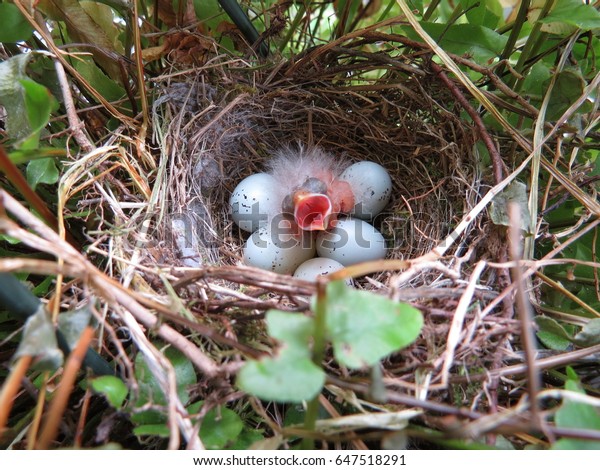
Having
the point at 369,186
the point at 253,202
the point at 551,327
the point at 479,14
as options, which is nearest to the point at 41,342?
the point at 551,327

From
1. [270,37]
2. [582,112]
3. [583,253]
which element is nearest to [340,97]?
[270,37]

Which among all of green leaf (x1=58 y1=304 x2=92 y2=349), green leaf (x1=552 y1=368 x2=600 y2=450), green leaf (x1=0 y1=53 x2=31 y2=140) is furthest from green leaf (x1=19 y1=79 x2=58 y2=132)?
green leaf (x1=552 y1=368 x2=600 y2=450)

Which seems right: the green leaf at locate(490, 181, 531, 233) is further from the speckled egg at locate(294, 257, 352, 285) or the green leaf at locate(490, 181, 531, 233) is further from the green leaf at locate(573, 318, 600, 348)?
the speckled egg at locate(294, 257, 352, 285)

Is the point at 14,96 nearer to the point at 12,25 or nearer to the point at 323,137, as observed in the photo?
the point at 12,25

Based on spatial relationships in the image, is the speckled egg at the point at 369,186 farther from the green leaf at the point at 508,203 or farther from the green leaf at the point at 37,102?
the green leaf at the point at 37,102

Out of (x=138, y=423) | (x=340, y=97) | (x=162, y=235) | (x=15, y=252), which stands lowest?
(x=138, y=423)

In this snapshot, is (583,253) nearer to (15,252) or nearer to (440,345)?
(440,345)
